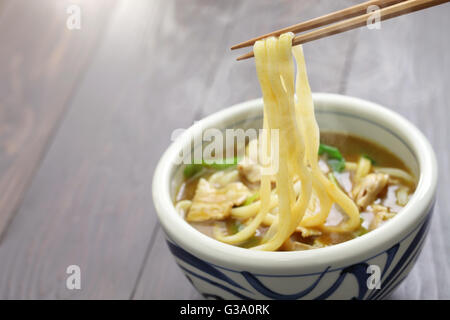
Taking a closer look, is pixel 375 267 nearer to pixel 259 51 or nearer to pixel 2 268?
pixel 259 51

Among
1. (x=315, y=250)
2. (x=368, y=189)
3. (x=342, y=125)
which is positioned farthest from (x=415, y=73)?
(x=315, y=250)

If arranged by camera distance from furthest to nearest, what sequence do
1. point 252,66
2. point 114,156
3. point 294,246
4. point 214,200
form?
1. point 252,66
2. point 114,156
3. point 214,200
4. point 294,246

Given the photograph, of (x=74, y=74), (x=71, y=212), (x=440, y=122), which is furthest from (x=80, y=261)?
(x=440, y=122)

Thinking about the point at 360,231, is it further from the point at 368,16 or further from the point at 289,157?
the point at 368,16

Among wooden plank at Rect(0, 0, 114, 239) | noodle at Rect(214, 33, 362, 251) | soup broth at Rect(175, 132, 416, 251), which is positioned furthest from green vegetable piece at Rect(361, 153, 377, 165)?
wooden plank at Rect(0, 0, 114, 239)

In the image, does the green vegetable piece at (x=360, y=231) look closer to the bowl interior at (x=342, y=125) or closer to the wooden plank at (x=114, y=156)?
the bowl interior at (x=342, y=125)

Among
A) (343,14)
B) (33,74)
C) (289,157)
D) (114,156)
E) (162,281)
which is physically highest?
(343,14)

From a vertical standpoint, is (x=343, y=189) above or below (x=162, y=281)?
above
